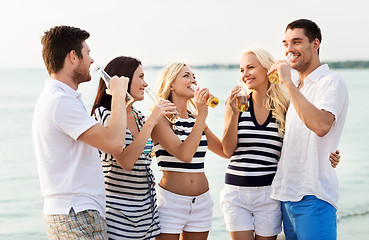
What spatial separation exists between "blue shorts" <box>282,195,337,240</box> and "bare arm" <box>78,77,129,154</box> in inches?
53.8

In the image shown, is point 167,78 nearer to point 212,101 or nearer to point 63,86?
point 212,101

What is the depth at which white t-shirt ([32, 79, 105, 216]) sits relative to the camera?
8.90ft

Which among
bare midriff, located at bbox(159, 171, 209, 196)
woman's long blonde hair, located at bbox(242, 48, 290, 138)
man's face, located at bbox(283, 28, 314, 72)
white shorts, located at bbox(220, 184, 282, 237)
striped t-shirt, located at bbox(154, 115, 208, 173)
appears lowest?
white shorts, located at bbox(220, 184, 282, 237)

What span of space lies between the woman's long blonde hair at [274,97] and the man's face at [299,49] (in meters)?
0.27

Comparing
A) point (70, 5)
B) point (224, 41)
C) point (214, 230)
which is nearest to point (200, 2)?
point (224, 41)

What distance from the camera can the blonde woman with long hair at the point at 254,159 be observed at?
3.68 meters

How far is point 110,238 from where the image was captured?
3.19 m

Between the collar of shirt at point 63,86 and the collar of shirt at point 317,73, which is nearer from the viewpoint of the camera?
the collar of shirt at point 63,86

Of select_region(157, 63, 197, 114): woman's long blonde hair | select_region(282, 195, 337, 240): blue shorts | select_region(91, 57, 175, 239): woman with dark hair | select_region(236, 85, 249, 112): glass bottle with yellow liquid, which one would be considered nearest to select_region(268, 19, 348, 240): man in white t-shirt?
select_region(282, 195, 337, 240): blue shorts

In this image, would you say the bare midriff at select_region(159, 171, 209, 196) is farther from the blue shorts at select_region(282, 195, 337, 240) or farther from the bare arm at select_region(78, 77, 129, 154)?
the bare arm at select_region(78, 77, 129, 154)

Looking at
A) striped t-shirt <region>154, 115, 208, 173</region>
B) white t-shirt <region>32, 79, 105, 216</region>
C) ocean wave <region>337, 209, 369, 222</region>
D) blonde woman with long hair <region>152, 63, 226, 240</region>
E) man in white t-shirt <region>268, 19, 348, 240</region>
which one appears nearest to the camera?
white t-shirt <region>32, 79, 105, 216</region>

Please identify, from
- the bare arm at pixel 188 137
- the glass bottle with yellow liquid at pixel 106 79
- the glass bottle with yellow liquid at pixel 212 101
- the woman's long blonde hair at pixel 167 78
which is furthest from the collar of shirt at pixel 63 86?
the woman's long blonde hair at pixel 167 78

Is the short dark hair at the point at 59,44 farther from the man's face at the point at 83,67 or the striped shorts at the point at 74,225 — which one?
the striped shorts at the point at 74,225

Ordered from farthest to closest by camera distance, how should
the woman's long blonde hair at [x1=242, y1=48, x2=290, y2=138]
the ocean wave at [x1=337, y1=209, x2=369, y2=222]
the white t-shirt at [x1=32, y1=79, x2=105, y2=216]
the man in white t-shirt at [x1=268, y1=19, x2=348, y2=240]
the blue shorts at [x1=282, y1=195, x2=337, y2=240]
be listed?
the ocean wave at [x1=337, y1=209, x2=369, y2=222] < the woman's long blonde hair at [x1=242, y1=48, x2=290, y2=138] < the blue shorts at [x1=282, y1=195, x2=337, y2=240] < the man in white t-shirt at [x1=268, y1=19, x2=348, y2=240] < the white t-shirt at [x1=32, y1=79, x2=105, y2=216]
